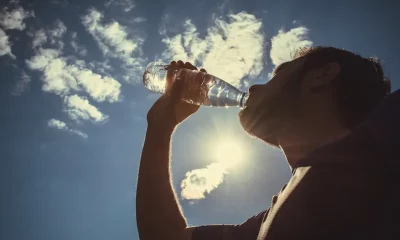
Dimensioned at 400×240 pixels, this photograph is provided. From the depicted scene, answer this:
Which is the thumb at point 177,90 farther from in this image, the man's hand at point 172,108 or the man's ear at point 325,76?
the man's ear at point 325,76

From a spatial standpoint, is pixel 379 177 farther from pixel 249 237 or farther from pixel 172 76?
pixel 172 76

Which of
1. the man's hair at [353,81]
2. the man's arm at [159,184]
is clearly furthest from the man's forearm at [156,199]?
the man's hair at [353,81]

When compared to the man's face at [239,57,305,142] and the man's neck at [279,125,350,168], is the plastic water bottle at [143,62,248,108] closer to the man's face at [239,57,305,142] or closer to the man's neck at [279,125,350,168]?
the man's face at [239,57,305,142]

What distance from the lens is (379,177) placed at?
0.76 metres

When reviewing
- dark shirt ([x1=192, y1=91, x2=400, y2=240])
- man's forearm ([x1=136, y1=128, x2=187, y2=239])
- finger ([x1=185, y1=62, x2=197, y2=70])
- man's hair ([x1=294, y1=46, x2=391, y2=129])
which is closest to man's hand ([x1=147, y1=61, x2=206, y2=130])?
finger ([x1=185, y1=62, x2=197, y2=70])

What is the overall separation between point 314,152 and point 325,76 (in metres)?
0.88

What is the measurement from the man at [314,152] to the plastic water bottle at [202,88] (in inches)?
4.3

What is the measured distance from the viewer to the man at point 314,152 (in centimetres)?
73

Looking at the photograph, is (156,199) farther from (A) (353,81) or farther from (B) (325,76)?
(A) (353,81)

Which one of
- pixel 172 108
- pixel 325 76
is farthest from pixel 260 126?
pixel 172 108

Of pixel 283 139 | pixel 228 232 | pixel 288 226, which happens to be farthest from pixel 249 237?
pixel 288 226

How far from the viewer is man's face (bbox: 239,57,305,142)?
5.34 feet

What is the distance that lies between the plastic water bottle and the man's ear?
2.30 ft

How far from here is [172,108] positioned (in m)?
1.90
